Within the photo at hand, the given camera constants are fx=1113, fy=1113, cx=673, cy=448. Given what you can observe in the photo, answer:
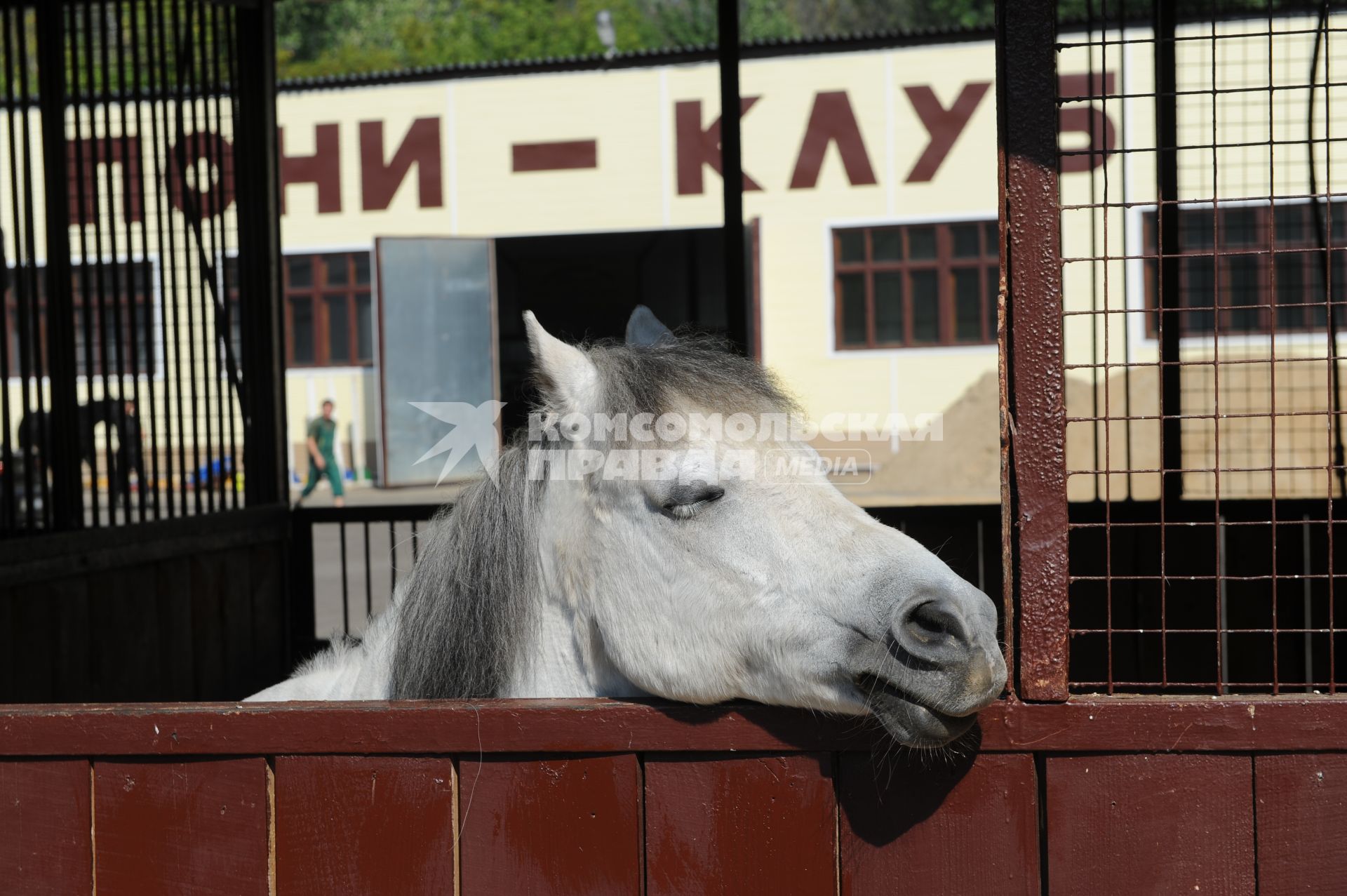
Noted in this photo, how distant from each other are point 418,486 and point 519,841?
14.3 meters

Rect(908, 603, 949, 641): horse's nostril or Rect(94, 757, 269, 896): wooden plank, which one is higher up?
Rect(908, 603, 949, 641): horse's nostril

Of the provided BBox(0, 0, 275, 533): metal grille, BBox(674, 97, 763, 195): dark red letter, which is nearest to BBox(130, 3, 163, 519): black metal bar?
BBox(0, 0, 275, 533): metal grille

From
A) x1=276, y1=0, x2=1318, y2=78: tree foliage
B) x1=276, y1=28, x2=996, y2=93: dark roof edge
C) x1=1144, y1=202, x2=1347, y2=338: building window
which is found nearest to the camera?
x1=1144, y1=202, x2=1347, y2=338: building window

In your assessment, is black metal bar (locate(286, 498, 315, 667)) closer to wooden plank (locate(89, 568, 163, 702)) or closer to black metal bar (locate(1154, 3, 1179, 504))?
wooden plank (locate(89, 568, 163, 702))

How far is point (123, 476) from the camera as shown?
4.72 metres

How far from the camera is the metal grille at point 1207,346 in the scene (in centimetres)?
186

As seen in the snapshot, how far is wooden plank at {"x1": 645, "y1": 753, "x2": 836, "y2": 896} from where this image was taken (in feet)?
5.73

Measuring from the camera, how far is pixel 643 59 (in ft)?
52.4

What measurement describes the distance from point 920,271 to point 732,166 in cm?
1158

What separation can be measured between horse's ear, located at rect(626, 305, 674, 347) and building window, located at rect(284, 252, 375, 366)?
15.6 m

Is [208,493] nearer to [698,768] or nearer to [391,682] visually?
[391,682]

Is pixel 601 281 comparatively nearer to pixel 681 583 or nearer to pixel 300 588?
pixel 300 588

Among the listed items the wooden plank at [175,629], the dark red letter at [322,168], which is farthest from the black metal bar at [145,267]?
the dark red letter at [322,168]

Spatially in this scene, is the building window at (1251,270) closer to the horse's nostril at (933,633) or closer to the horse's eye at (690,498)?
the horse's eye at (690,498)
